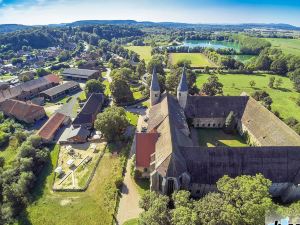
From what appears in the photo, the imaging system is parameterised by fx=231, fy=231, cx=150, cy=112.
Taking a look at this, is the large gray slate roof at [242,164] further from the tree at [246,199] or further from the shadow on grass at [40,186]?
the shadow on grass at [40,186]

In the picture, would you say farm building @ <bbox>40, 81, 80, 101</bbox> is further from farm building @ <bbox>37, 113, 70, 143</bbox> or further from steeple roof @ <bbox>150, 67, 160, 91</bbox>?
steeple roof @ <bbox>150, 67, 160, 91</bbox>

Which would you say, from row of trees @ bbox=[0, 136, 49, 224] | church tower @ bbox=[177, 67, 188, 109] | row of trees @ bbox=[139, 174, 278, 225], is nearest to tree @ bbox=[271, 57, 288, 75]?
church tower @ bbox=[177, 67, 188, 109]

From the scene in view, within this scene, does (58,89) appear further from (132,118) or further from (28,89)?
(132,118)

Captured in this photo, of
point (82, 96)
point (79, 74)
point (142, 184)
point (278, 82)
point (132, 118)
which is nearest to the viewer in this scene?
point (142, 184)

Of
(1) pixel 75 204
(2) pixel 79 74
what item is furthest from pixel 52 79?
(1) pixel 75 204

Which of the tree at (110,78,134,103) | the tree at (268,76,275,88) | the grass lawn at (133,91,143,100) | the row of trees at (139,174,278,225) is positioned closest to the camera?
the row of trees at (139,174,278,225)

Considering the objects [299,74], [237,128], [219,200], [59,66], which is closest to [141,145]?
[219,200]

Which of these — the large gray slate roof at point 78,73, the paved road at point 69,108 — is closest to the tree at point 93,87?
the paved road at point 69,108
